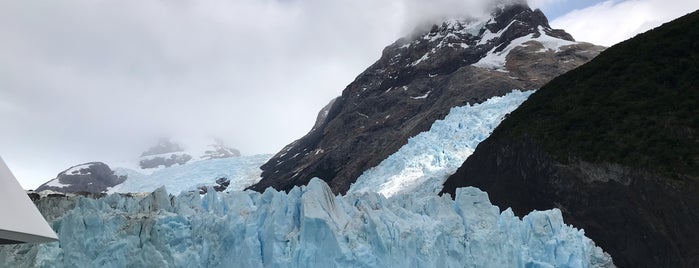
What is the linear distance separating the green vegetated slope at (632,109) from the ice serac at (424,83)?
21717 mm

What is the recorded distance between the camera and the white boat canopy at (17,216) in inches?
197

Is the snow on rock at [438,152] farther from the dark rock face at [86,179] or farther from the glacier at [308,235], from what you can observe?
the dark rock face at [86,179]

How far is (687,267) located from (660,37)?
1821cm

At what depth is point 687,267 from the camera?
63.9ft

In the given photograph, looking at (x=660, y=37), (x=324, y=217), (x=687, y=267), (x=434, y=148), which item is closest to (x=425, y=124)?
(x=434, y=148)

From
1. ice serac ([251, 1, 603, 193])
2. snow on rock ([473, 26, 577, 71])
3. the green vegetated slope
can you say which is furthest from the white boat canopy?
snow on rock ([473, 26, 577, 71])

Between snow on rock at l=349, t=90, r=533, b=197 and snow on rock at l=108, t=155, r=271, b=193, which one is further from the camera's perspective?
snow on rock at l=108, t=155, r=271, b=193

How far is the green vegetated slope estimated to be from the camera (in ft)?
76.4

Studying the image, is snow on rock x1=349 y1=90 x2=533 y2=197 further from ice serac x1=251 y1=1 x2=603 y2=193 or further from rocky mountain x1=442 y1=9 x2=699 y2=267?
ice serac x1=251 y1=1 x2=603 y2=193

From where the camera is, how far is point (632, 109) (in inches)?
1075

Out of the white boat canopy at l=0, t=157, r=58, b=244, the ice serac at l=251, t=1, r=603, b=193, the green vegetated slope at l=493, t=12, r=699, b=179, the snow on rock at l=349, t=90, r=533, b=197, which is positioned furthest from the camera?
the ice serac at l=251, t=1, r=603, b=193

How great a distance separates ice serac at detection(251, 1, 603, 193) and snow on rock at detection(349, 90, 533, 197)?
7.00 m

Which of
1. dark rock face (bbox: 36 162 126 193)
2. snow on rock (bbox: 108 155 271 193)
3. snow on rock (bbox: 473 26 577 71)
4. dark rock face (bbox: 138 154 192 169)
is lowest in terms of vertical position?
snow on rock (bbox: 108 155 271 193)

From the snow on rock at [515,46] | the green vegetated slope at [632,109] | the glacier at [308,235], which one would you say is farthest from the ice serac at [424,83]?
the glacier at [308,235]
